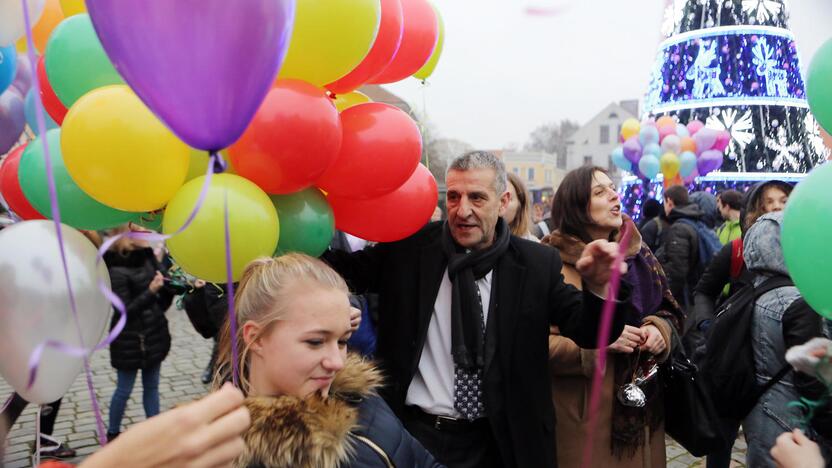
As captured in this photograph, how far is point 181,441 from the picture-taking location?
0.88 meters

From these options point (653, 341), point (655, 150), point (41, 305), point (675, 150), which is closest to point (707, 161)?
point (675, 150)

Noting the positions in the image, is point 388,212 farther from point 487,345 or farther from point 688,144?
point 688,144

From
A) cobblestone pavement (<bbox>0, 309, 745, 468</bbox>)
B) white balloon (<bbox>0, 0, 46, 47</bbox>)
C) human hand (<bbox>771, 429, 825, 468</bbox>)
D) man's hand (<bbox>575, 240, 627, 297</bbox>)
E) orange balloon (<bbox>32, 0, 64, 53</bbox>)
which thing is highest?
orange balloon (<bbox>32, 0, 64, 53</bbox>)

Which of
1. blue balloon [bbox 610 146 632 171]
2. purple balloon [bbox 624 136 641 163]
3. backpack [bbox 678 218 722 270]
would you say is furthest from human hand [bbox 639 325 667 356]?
blue balloon [bbox 610 146 632 171]

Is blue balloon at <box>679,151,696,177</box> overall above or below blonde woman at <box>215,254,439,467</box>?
above

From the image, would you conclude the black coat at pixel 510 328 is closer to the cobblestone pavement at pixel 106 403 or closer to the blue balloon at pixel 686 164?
the cobblestone pavement at pixel 106 403

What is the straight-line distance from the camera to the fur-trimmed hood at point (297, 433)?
1.33 m

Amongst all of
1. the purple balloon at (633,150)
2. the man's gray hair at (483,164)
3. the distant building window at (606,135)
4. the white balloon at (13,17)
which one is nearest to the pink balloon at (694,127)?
the purple balloon at (633,150)

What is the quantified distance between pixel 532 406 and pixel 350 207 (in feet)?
3.41

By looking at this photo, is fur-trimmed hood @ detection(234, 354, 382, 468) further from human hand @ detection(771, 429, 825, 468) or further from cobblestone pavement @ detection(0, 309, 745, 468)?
cobblestone pavement @ detection(0, 309, 745, 468)

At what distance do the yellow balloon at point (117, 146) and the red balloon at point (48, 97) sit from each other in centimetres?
63

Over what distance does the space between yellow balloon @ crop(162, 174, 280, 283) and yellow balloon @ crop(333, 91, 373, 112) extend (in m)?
0.71

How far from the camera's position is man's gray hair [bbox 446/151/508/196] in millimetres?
2447

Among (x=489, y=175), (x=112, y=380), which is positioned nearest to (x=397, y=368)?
(x=489, y=175)
